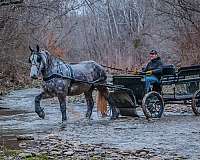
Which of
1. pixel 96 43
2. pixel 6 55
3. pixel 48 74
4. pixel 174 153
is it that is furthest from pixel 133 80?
pixel 96 43

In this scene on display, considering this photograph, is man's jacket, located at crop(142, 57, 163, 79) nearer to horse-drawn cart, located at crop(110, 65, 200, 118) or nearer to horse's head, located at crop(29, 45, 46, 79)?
horse-drawn cart, located at crop(110, 65, 200, 118)

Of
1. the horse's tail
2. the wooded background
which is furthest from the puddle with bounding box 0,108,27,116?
the horse's tail

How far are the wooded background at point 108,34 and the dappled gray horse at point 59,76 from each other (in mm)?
1124

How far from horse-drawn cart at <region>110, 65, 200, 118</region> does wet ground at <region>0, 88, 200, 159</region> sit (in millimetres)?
390

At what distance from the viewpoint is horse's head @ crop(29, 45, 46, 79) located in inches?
595

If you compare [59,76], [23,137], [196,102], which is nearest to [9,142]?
[23,137]

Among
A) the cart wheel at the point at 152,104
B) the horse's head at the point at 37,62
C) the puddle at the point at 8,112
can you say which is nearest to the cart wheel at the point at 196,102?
the cart wheel at the point at 152,104

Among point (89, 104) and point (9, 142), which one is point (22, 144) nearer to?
point (9, 142)

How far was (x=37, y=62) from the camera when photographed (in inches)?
596

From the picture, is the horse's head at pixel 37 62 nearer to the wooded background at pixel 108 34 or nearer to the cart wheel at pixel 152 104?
the wooded background at pixel 108 34

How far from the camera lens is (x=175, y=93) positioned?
53.7ft

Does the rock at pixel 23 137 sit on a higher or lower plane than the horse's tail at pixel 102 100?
lower

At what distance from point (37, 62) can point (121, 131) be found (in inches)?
136

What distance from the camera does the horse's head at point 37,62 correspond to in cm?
1510
